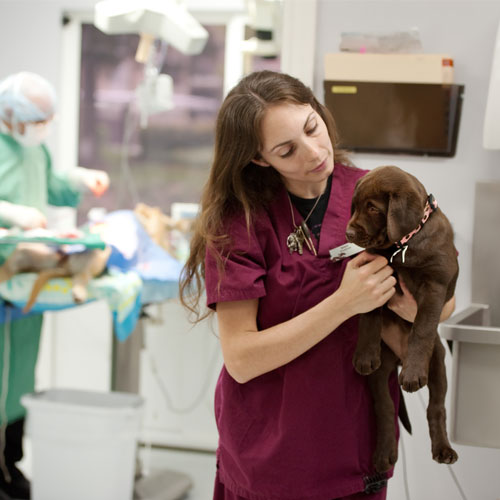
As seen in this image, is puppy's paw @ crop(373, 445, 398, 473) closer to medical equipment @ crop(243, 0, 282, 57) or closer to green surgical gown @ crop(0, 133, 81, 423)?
green surgical gown @ crop(0, 133, 81, 423)

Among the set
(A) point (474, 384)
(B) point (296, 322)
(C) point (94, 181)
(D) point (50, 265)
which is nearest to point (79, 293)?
(D) point (50, 265)

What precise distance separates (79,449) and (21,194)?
2.98 feet

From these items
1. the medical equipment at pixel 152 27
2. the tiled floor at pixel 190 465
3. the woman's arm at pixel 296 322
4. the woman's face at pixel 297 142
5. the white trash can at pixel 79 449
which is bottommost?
the tiled floor at pixel 190 465

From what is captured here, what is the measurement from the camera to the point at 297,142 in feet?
3.66

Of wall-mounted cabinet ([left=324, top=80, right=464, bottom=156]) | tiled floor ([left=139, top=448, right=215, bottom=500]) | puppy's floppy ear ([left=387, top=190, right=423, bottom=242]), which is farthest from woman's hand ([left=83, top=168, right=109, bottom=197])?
puppy's floppy ear ([left=387, top=190, right=423, bottom=242])

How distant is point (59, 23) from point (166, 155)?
0.78 m

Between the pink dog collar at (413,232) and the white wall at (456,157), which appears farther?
Result: the white wall at (456,157)

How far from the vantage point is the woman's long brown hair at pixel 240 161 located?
1.13m

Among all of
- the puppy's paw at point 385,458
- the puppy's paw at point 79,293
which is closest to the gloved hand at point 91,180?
the puppy's paw at point 79,293

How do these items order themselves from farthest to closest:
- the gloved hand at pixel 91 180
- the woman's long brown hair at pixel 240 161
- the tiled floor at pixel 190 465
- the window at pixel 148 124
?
1. the window at pixel 148 124
2. the tiled floor at pixel 190 465
3. the gloved hand at pixel 91 180
4. the woman's long brown hair at pixel 240 161

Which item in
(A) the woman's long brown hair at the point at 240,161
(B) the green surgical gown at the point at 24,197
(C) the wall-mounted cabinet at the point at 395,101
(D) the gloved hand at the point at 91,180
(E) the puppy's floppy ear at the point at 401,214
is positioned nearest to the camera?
(E) the puppy's floppy ear at the point at 401,214

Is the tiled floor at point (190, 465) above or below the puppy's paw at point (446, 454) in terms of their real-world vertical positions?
below

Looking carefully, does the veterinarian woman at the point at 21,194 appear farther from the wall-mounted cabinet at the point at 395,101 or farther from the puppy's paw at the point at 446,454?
the puppy's paw at the point at 446,454

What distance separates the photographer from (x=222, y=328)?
117 centimetres
